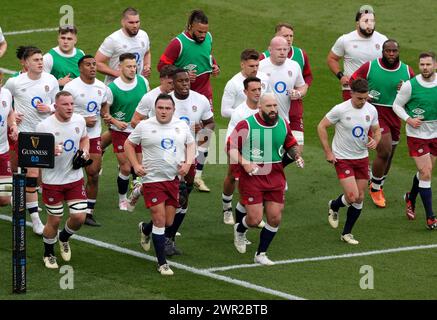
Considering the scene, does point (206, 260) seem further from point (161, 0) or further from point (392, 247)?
point (161, 0)

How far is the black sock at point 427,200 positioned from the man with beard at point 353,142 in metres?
1.04

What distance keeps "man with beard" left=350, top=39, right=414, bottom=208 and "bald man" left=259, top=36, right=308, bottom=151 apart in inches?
35.2

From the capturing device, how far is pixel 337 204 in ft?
65.0

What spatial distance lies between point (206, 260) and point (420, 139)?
4.04 m

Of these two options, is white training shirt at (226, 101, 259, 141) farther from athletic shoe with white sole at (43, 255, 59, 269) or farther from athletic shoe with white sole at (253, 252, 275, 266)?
athletic shoe with white sole at (43, 255, 59, 269)

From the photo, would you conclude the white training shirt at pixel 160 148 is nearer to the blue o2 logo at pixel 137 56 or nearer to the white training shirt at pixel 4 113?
the white training shirt at pixel 4 113

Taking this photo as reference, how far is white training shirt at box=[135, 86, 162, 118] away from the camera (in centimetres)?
1917

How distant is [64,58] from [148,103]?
8.25 feet

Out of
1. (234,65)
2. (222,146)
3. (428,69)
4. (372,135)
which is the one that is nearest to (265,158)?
(372,135)

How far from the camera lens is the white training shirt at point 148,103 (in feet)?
62.9

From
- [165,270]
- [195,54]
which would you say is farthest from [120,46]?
[165,270]

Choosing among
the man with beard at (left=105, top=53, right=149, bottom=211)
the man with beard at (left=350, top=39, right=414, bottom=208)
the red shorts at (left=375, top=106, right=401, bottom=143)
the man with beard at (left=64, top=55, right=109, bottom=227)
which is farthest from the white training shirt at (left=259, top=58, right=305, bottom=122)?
the man with beard at (left=64, top=55, right=109, bottom=227)

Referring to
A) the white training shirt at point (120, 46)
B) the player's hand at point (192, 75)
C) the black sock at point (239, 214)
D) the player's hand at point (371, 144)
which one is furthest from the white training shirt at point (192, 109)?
the white training shirt at point (120, 46)

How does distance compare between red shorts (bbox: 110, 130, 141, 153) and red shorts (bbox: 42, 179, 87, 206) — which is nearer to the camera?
red shorts (bbox: 42, 179, 87, 206)
